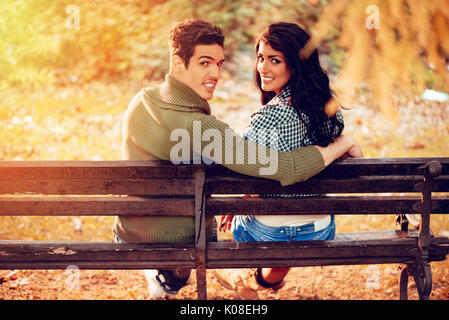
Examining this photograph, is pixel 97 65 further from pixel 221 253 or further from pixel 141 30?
pixel 221 253

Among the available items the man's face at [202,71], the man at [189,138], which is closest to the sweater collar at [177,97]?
the man at [189,138]

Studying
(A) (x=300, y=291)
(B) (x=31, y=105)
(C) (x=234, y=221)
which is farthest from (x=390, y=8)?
(B) (x=31, y=105)

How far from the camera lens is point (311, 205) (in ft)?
8.43

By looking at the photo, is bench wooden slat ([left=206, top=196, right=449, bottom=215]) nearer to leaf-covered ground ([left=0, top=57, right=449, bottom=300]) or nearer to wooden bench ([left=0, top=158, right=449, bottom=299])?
wooden bench ([left=0, top=158, right=449, bottom=299])

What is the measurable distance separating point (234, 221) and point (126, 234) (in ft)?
2.28

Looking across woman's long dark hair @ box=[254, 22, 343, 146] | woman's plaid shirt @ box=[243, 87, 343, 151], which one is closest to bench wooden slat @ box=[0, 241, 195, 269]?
woman's plaid shirt @ box=[243, 87, 343, 151]

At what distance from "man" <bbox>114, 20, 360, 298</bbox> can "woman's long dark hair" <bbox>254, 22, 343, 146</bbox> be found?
0.77 ft

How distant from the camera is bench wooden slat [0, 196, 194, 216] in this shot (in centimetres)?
253

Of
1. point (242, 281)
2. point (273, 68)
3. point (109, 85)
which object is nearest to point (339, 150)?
point (273, 68)

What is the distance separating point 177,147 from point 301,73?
848mm

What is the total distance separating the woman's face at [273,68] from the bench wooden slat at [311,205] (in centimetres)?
73

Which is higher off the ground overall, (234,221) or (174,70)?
(174,70)

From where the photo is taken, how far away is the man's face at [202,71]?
2.79m
